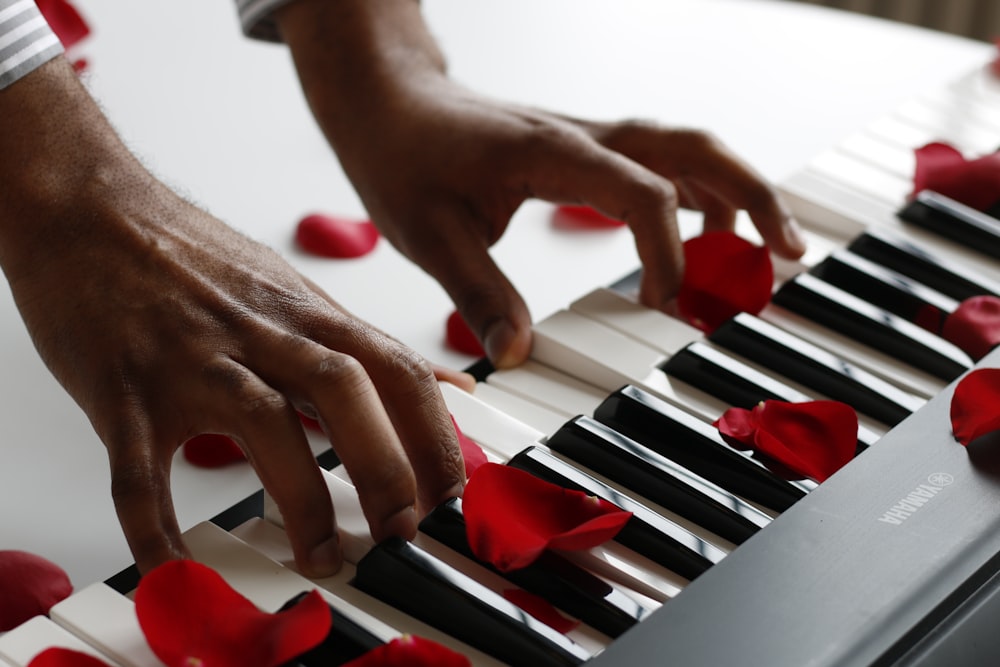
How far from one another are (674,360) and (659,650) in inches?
15.4

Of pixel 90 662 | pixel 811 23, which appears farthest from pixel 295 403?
pixel 811 23

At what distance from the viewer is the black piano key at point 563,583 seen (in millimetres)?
938

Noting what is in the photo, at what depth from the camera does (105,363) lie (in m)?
1.02

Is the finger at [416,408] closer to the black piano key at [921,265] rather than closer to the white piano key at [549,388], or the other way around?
the white piano key at [549,388]

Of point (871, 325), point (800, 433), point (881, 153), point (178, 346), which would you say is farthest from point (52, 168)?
point (881, 153)

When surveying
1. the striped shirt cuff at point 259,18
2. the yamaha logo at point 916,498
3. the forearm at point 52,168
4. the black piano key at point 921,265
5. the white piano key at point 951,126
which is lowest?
the white piano key at point 951,126

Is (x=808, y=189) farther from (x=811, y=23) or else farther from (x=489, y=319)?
(x=811, y=23)

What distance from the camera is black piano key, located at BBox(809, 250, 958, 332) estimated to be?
134cm

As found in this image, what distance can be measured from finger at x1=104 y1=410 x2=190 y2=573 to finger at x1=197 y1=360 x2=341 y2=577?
63 mm

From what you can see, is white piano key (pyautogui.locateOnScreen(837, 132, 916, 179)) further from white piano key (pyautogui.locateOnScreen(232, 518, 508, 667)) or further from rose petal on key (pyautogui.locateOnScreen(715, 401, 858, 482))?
white piano key (pyautogui.locateOnScreen(232, 518, 508, 667))

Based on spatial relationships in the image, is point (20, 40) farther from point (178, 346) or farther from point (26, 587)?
point (26, 587)

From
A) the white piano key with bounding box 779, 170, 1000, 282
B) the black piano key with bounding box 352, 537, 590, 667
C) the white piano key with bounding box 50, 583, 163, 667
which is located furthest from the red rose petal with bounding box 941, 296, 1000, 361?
the white piano key with bounding box 50, 583, 163, 667

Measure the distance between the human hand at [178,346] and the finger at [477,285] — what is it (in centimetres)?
19

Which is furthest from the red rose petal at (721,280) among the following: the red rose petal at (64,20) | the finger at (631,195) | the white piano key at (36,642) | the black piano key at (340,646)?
the red rose petal at (64,20)
